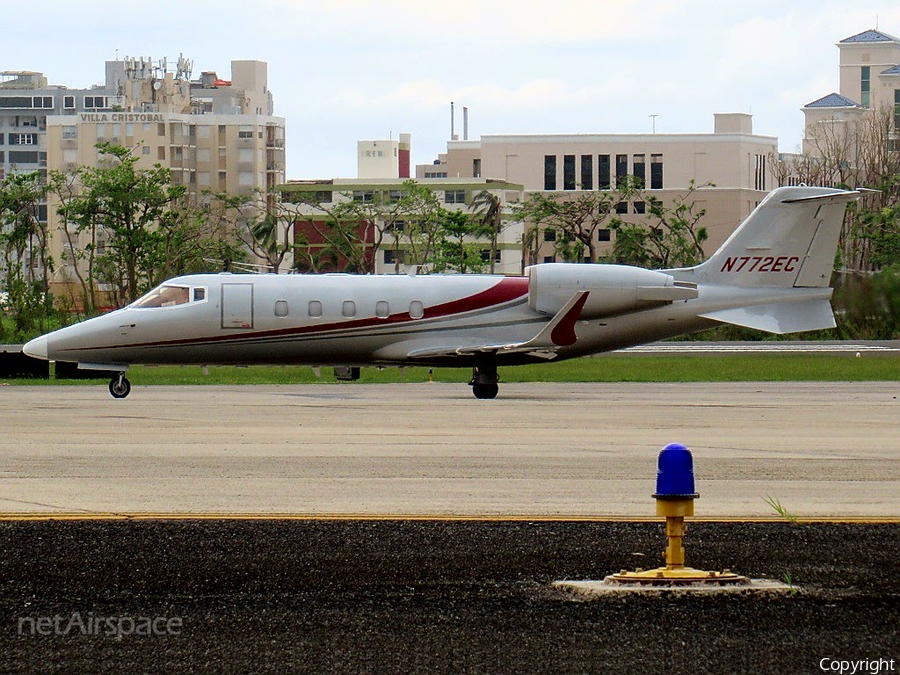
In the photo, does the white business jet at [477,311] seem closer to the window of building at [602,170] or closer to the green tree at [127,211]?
the green tree at [127,211]

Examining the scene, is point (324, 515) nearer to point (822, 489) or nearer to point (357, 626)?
point (357, 626)

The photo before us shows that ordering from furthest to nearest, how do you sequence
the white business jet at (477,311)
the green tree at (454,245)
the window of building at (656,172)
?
the window of building at (656,172)
the green tree at (454,245)
the white business jet at (477,311)

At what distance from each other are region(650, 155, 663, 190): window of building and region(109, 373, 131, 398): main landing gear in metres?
117

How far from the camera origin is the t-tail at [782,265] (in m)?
28.7

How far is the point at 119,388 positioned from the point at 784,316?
13161 mm

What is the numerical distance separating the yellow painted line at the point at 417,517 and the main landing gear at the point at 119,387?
584 inches

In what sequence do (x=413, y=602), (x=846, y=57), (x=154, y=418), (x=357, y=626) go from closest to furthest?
(x=357, y=626) < (x=413, y=602) < (x=154, y=418) < (x=846, y=57)

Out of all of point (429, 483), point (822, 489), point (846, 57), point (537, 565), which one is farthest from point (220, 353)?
point (846, 57)

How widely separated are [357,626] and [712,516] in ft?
15.6

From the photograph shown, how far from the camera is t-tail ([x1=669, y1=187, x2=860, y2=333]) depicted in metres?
28.7

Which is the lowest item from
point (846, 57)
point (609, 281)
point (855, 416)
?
point (855, 416)

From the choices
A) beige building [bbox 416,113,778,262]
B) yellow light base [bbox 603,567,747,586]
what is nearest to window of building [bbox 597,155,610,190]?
beige building [bbox 416,113,778,262]

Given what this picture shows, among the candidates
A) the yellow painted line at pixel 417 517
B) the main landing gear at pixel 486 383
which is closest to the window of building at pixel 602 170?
the main landing gear at pixel 486 383

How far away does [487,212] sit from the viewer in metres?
102
